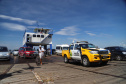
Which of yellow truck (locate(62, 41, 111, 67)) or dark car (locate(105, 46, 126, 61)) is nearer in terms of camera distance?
yellow truck (locate(62, 41, 111, 67))

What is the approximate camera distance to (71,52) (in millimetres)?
10477

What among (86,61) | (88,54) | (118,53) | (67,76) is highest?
(88,54)

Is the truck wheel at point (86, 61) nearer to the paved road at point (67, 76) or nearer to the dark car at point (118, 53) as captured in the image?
the paved road at point (67, 76)

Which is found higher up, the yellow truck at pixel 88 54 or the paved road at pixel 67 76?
the yellow truck at pixel 88 54

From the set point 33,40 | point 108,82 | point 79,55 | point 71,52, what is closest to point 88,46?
point 79,55

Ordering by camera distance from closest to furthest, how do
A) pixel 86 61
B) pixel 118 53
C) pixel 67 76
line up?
1. pixel 67 76
2. pixel 86 61
3. pixel 118 53

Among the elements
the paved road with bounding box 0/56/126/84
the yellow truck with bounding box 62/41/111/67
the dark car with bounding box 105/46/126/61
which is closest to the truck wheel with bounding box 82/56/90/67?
the yellow truck with bounding box 62/41/111/67

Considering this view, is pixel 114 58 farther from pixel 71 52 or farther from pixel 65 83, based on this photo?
pixel 65 83

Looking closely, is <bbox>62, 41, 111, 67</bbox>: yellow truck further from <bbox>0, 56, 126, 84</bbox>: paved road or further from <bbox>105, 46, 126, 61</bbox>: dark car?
<bbox>105, 46, 126, 61</bbox>: dark car

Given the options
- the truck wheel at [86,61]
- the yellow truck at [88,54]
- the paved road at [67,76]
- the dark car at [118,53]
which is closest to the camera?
the paved road at [67,76]

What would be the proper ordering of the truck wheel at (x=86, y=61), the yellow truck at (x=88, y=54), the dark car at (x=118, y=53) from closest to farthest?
the yellow truck at (x=88, y=54)
the truck wheel at (x=86, y=61)
the dark car at (x=118, y=53)

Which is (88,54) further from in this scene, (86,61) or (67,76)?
(67,76)

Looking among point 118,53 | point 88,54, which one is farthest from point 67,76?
point 118,53

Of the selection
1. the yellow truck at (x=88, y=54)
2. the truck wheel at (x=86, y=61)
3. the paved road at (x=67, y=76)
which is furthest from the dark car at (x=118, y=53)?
the truck wheel at (x=86, y=61)
